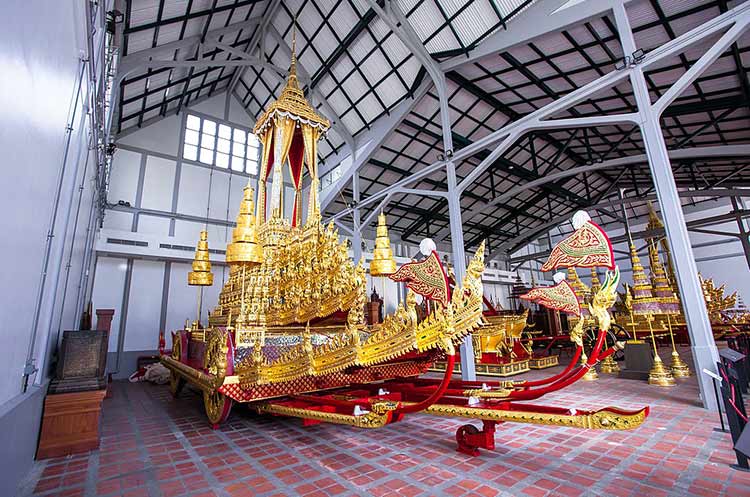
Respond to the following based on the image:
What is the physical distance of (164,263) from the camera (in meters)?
10.9

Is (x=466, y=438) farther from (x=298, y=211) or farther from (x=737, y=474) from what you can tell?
(x=298, y=211)

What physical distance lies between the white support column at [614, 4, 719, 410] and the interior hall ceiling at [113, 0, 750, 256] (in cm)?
171

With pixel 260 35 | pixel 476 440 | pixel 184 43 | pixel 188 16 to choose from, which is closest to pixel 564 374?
pixel 476 440

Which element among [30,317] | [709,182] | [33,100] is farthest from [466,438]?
[709,182]

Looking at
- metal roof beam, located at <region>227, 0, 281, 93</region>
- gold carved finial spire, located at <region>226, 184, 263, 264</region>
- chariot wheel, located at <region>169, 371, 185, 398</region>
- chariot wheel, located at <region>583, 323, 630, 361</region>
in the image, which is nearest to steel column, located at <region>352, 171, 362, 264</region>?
metal roof beam, located at <region>227, 0, 281, 93</region>

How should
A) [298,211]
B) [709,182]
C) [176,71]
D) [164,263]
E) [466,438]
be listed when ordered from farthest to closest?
[709,182], [164,263], [176,71], [298,211], [466,438]

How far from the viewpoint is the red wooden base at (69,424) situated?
296 cm

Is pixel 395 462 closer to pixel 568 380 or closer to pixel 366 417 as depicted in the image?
pixel 366 417

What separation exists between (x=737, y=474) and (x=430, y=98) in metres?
9.10

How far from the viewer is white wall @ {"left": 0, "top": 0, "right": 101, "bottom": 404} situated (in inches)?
57.1

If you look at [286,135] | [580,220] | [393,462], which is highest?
[286,135]

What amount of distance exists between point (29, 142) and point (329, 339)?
323cm

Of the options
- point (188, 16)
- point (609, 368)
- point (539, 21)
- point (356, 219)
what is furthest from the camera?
point (356, 219)

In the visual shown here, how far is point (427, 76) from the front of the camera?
8.47 meters
